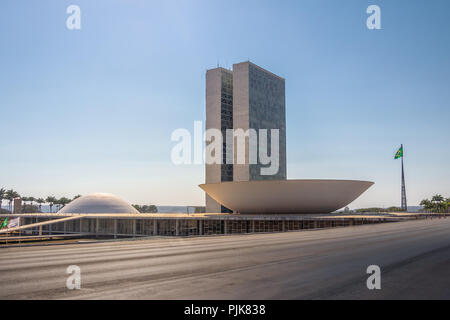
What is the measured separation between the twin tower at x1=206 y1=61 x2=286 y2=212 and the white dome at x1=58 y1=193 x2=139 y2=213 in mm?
25210

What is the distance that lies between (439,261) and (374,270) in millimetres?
3331

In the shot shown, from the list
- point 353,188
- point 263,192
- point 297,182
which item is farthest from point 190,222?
point 353,188

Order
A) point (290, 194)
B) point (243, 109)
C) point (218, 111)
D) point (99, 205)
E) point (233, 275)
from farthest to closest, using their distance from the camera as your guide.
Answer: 1. point (218, 111)
2. point (243, 109)
3. point (99, 205)
4. point (290, 194)
5. point (233, 275)

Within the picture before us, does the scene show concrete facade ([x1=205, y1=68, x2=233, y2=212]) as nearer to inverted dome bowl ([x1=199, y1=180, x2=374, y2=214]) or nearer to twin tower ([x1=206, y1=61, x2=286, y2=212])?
twin tower ([x1=206, y1=61, x2=286, y2=212])

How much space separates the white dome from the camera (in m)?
112

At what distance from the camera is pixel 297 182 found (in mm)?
54281

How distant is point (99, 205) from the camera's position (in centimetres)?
11325

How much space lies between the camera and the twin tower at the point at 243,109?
11506cm

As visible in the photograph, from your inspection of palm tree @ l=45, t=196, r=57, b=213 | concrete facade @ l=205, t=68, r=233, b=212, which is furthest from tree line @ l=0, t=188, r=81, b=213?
concrete facade @ l=205, t=68, r=233, b=212

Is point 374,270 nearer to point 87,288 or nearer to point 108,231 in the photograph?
point 87,288

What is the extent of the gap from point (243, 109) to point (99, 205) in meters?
49.3

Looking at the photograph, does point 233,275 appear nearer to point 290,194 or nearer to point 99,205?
point 290,194

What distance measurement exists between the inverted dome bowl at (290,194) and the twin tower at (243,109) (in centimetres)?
5183

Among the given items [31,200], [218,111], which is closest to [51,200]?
[31,200]
